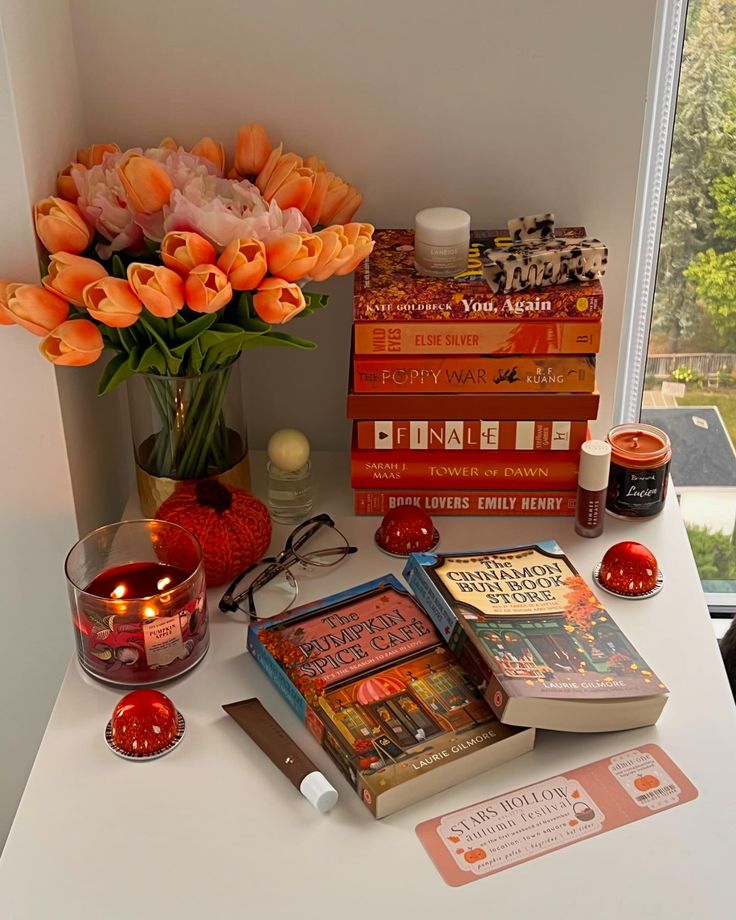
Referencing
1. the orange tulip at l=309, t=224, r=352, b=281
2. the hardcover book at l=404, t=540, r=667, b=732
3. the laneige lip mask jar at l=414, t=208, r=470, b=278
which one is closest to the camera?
the hardcover book at l=404, t=540, r=667, b=732

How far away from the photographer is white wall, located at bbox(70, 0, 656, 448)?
1.14 m

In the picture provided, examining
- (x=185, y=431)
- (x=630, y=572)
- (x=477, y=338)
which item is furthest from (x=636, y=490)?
(x=185, y=431)

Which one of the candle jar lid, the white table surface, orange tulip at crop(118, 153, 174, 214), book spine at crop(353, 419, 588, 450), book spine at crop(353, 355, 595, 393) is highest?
orange tulip at crop(118, 153, 174, 214)

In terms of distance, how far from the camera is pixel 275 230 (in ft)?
3.28

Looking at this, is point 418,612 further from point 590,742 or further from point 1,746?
point 1,746

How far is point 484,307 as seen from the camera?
1099mm

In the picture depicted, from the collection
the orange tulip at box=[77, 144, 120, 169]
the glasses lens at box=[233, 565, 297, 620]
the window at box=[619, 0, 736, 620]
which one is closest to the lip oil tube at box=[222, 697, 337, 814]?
the glasses lens at box=[233, 565, 297, 620]

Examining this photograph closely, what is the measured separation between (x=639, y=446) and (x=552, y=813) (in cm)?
47

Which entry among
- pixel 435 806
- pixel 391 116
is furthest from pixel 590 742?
pixel 391 116

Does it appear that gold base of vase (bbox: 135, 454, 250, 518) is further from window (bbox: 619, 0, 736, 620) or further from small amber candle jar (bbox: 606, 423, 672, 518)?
window (bbox: 619, 0, 736, 620)

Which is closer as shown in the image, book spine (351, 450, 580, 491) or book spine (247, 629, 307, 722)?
book spine (247, 629, 307, 722)

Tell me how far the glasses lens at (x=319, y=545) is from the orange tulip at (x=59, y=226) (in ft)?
1.18

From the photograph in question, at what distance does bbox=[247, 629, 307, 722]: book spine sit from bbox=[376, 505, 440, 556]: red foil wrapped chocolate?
20 centimetres

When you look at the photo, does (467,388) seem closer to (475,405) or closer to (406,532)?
(475,405)
